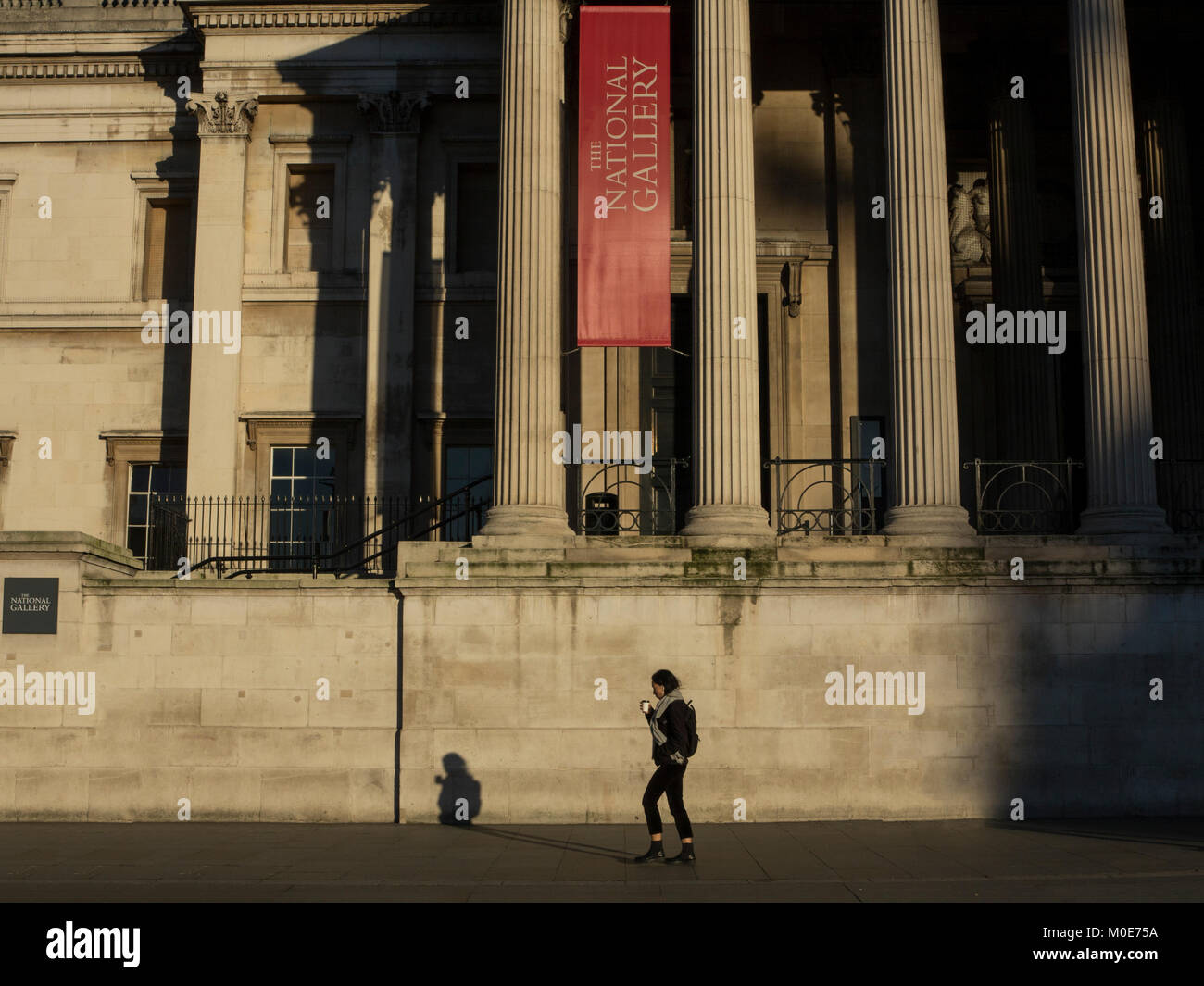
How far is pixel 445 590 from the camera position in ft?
60.7

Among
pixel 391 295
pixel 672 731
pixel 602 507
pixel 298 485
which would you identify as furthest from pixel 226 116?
pixel 672 731

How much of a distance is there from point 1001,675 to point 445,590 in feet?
26.0

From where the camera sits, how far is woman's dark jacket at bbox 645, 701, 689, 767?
45.7 feet

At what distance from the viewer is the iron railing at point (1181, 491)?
23.0 m

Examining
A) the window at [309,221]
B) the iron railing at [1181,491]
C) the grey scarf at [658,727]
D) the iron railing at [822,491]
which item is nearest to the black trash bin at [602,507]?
the iron railing at [822,491]

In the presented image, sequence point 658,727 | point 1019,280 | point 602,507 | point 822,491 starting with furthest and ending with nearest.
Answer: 1. point 1019,280
2. point 822,491
3. point 602,507
4. point 658,727

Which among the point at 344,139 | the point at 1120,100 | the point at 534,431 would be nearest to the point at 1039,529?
the point at 1120,100

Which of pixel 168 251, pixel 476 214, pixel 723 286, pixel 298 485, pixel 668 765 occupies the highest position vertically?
pixel 476 214

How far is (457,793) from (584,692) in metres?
2.23

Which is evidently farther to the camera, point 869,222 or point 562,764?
point 869,222

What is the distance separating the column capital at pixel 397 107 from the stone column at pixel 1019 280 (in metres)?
11.3

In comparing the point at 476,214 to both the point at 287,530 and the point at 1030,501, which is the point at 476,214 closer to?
the point at 287,530

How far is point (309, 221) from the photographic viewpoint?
88.3 ft
